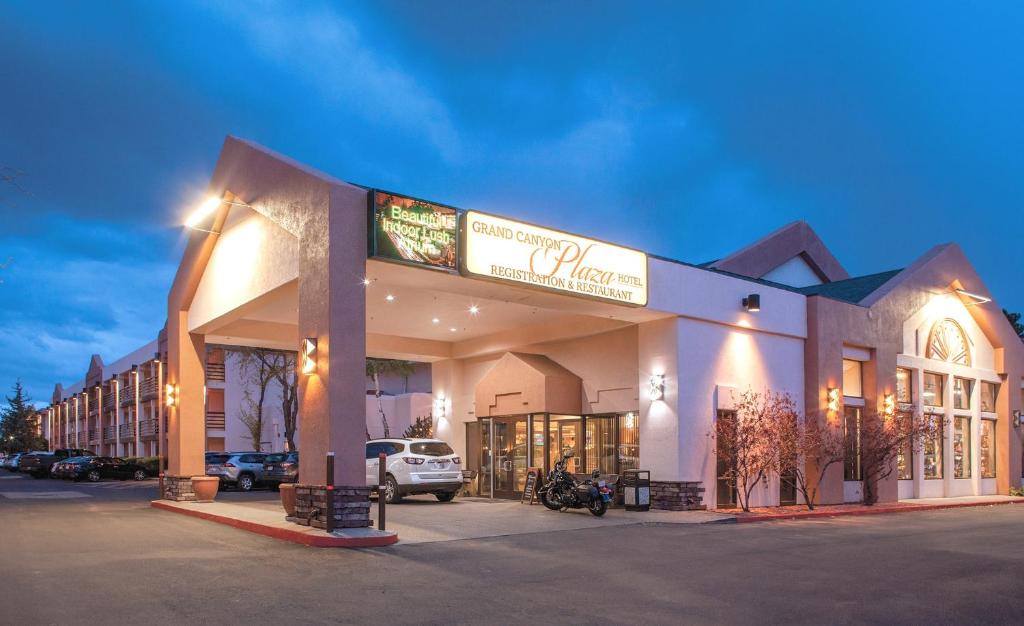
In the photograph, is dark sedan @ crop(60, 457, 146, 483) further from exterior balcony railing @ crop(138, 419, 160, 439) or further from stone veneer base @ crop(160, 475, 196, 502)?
stone veneer base @ crop(160, 475, 196, 502)

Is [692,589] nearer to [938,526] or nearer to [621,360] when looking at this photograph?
[938,526]

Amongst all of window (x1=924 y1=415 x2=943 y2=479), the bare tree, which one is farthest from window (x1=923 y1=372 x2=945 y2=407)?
the bare tree

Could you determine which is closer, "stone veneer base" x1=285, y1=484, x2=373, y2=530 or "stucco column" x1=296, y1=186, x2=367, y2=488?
"stone veneer base" x1=285, y1=484, x2=373, y2=530

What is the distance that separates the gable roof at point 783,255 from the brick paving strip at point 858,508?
9.49 meters

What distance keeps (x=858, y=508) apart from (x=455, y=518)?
407 inches

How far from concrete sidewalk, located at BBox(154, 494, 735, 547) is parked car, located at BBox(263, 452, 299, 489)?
878cm

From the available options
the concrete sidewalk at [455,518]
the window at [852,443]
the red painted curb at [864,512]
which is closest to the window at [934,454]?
the red painted curb at [864,512]

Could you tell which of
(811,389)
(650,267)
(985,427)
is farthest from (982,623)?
(985,427)

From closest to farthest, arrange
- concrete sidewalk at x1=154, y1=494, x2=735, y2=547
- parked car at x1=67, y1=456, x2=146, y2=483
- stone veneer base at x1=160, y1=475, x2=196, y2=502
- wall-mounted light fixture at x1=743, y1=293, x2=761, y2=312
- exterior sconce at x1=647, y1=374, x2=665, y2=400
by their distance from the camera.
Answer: concrete sidewalk at x1=154, y1=494, x2=735, y2=547, exterior sconce at x1=647, y1=374, x2=665, y2=400, wall-mounted light fixture at x1=743, y1=293, x2=761, y2=312, stone veneer base at x1=160, y1=475, x2=196, y2=502, parked car at x1=67, y1=456, x2=146, y2=483

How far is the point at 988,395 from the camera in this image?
2831cm

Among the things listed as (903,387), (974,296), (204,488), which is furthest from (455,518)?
(974,296)

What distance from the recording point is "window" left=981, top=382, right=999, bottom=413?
2799 centimetres

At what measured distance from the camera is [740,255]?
98.8ft

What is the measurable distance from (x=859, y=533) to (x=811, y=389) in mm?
6975
